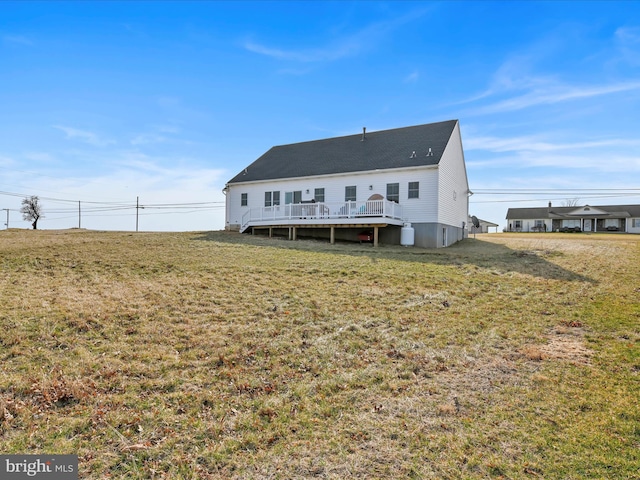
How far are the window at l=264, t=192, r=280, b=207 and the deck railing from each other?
1377 mm

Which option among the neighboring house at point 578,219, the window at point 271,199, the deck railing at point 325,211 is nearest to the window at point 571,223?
the neighboring house at point 578,219

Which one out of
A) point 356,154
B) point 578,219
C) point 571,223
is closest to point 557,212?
point 571,223

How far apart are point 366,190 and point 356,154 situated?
326cm

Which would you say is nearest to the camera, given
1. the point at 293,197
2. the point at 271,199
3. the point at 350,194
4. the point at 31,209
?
the point at 350,194

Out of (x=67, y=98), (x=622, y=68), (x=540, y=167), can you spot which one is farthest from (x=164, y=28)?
(x=540, y=167)

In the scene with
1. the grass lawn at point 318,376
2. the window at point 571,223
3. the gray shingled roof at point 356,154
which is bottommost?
the grass lawn at point 318,376

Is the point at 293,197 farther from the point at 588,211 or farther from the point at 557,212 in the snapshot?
the point at 557,212

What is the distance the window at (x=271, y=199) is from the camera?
23297 millimetres

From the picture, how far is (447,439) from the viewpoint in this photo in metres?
3.43

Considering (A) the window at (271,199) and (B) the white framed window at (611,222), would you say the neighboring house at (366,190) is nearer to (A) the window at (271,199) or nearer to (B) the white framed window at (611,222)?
(A) the window at (271,199)

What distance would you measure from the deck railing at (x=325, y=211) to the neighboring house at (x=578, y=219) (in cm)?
4241

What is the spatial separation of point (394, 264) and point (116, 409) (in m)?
9.78

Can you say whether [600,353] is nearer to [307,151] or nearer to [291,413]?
[291,413]

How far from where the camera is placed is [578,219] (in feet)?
169
